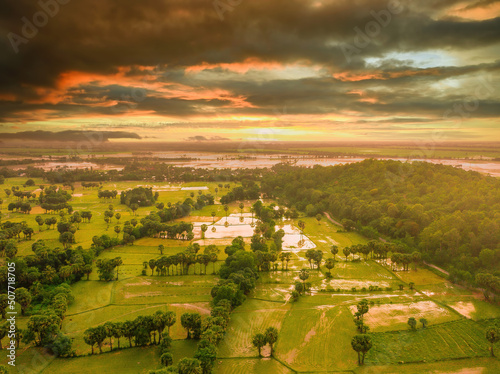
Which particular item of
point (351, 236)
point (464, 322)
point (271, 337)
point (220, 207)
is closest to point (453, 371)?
point (464, 322)

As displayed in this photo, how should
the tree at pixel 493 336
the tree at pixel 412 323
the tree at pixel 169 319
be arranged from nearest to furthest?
1. the tree at pixel 493 336
2. the tree at pixel 169 319
3. the tree at pixel 412 323

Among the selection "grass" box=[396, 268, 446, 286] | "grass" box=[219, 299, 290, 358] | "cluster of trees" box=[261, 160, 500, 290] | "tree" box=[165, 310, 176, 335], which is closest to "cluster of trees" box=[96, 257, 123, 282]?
"tree" box=[165, 310, 176, 335]

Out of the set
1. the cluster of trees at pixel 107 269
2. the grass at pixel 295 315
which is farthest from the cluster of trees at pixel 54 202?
the cluster of trees at pixel 107 269

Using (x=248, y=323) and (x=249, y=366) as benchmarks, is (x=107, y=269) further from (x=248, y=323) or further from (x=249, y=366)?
(x=249, y=366)

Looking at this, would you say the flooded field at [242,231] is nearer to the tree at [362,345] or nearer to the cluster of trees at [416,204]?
the cluster of trees at [416,204]

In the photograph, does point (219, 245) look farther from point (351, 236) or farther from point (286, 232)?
point (351, 236)
